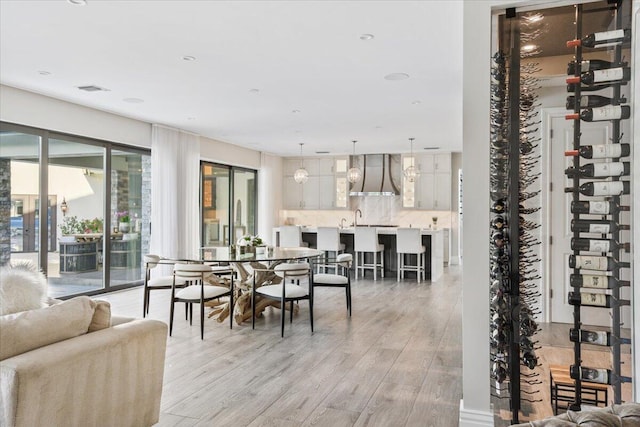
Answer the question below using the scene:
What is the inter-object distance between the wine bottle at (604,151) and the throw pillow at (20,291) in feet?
9.09

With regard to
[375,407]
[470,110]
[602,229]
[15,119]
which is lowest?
[375,407]

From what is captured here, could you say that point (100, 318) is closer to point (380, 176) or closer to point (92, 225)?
point (92, 225)

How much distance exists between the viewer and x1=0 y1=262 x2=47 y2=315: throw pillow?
6.75ft

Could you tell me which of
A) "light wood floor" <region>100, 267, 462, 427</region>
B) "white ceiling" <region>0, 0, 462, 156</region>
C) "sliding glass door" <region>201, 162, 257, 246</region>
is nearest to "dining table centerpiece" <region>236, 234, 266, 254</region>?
"light wood floor" <region>100, 267, 462, 427</region>

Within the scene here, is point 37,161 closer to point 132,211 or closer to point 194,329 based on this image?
point 132,211

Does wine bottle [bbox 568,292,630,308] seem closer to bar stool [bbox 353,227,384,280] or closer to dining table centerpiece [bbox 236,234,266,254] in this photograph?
dining table centerpiece [bbox 236,234,266,254]

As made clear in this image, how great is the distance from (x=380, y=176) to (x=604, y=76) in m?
8.47

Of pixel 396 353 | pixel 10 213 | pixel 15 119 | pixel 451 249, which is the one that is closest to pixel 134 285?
pixel 10 213

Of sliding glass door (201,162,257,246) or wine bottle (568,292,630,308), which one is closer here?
wine bottle (568,292,630,308)

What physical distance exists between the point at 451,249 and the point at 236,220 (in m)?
5.16

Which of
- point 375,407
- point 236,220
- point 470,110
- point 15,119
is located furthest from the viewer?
point 236,220

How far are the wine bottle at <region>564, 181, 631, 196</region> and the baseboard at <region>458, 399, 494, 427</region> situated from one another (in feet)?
4.28

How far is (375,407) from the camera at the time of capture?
277cm

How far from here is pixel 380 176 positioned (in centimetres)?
1069
